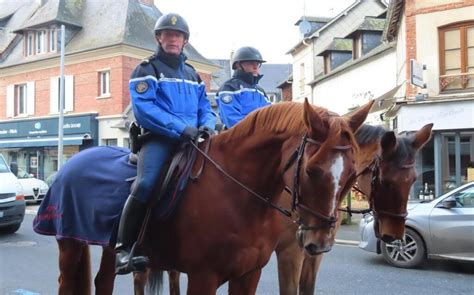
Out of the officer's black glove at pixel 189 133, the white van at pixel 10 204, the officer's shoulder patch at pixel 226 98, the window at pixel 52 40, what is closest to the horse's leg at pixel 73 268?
the officer's black glove at pixel 189 133

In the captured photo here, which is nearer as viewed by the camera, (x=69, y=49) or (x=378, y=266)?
(x=378, y=266)

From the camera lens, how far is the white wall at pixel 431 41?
1652cm

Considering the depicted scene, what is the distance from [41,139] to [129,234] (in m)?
30.6

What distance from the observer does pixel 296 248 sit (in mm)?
4570

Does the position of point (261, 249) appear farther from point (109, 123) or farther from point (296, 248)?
point (109, 123)

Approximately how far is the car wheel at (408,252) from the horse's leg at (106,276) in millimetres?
5792

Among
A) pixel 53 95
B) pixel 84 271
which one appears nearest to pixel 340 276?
pixel 84 271

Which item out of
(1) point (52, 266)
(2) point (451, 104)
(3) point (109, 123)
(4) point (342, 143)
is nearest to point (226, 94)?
(4) point (342, 143)

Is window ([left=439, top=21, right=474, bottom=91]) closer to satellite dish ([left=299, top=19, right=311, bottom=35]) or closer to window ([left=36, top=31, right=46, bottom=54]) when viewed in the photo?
satellite dish ([left=299, top=19, right=311, bottom=35])

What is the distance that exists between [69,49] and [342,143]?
30.7 m

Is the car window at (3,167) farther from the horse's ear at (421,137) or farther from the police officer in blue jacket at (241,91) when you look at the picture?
the horse's ear at (421,137)

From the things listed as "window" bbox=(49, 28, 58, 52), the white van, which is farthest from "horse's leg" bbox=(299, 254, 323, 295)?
"window" bbox=(49, 28, 58, 52)

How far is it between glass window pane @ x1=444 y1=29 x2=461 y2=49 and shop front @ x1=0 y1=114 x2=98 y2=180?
20208 millimetres

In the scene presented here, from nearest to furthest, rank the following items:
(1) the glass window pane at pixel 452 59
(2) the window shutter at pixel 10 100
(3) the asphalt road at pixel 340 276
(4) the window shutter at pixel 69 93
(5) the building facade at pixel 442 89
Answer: (3) the asphalt road at pixel 340 276 < (5) the building facade at pixel 442 89 < (1) the glass window pane at pixel 452 59 < (4) the window shutter at pixel 69 93 < (2) the window shutter at pixel 10 100
